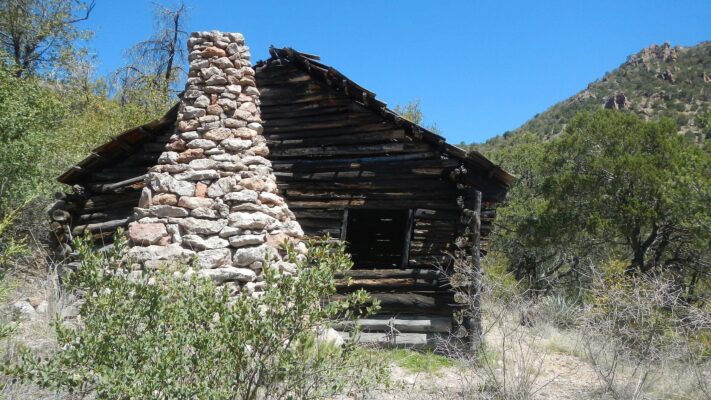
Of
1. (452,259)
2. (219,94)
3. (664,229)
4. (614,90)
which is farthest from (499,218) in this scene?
(614,90)

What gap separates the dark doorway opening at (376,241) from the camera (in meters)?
13.1

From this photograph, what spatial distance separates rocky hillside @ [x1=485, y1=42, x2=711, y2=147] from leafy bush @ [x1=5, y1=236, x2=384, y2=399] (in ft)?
103

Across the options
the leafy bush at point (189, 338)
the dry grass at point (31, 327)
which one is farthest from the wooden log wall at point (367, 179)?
the leafy bush at point (189, 338)

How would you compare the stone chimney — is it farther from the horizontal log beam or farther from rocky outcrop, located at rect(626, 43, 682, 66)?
rocky outcrop, located at rect(626, 43, 682, 66)

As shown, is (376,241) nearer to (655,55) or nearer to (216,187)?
(216,187)

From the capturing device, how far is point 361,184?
8.73 m

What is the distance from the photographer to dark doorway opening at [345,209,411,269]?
13055mm

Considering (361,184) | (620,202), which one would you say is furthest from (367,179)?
(620,202)

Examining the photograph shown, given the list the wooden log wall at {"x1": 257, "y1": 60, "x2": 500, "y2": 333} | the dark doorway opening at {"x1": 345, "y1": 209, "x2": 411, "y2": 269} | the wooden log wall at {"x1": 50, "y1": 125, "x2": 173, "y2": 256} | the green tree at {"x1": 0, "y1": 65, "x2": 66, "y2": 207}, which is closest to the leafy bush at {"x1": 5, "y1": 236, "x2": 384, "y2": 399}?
the wooden log wall at {"x1": 257, "y1": 60, "x2": 500, "y2": 333}

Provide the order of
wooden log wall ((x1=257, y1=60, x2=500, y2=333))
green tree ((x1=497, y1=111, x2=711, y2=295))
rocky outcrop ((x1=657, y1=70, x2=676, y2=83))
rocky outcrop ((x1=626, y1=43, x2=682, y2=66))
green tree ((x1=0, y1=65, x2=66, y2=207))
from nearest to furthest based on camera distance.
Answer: wooden log wall ((x1=257, y1=60, x2=500, y2=333)) < green tree ((x1=0, y1=65, x2=66, y2=207)) < green tree ((x1=497, y1=111, x2=711, y2=295)) < rocky outcrop ((x1=657, y1=70, x2=676, y2=83)) < rocky outcrop ((x1=626, y1=43, x2=682, y2=66))

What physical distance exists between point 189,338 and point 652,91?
1759 inches

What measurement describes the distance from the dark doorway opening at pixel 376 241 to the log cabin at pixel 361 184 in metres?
3.70

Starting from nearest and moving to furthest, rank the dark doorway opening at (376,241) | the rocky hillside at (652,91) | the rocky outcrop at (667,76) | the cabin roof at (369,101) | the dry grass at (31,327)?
the dry grass at (31,327), the cabin roof at (369,101), the dark doorway opening at (376,241), the rocky hillside at (652,91), the rocky outcrop at (667,76)

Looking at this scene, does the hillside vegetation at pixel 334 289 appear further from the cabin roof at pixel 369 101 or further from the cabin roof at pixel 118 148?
the cabin roof at pixel 369 101
